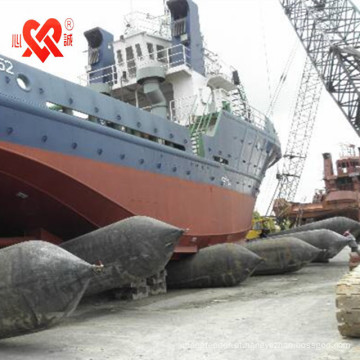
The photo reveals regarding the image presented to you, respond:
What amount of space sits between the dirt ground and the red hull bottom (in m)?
1.68

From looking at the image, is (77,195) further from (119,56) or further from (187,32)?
(187,32)

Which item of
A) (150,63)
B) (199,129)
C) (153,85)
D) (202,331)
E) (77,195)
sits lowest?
(202,331)

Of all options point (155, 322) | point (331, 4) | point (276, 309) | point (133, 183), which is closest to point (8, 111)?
point (133, 183)

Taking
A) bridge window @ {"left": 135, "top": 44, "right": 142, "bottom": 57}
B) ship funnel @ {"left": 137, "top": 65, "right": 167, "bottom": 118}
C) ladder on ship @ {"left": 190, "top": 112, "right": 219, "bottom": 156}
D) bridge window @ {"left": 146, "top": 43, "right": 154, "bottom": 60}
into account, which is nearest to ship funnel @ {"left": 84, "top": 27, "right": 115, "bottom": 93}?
bridge window @ {"left": 135, "top": 44, "right": 142, "bottom": 57}

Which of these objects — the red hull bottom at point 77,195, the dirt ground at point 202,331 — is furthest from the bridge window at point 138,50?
the dirt ground at point 202,331

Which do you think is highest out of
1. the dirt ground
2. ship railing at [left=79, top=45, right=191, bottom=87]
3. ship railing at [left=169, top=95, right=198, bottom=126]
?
ship railing at [left=79, top=45, right=191, bottom=87]

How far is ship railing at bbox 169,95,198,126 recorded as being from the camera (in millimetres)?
14141

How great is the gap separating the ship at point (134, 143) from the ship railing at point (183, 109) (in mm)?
40

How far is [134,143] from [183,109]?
4849mm

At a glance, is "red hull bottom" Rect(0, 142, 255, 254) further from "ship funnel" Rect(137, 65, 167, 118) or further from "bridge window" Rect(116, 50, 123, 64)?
"bridge window" Rect(116, 50, 123, 64)

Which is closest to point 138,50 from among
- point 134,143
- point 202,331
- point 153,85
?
point 153,85

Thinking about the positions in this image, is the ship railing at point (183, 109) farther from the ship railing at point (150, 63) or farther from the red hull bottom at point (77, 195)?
the red hull bottom at point (77, 195)

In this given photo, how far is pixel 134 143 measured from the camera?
9930 millimetres

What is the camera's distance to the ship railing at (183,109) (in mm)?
14141
